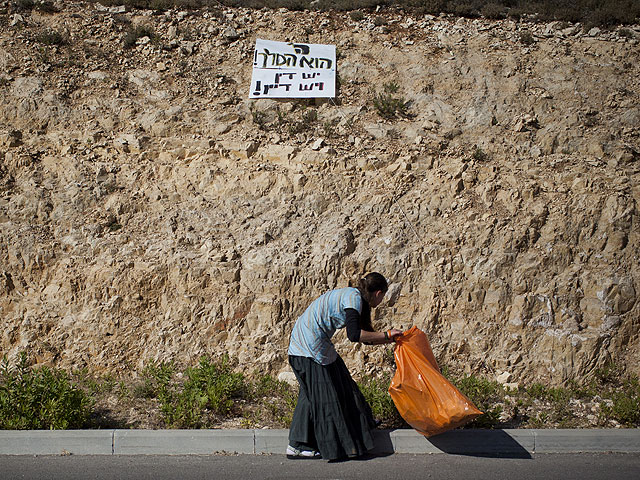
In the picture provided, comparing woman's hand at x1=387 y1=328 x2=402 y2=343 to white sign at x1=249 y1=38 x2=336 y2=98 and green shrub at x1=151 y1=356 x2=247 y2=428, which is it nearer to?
green shrub at x1=151 y1=356 x2=247 y2=428

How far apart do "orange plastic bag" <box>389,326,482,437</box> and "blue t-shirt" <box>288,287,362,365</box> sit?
0.57 meters

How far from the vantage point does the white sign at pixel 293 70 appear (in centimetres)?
934

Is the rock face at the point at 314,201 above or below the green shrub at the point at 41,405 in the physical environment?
above

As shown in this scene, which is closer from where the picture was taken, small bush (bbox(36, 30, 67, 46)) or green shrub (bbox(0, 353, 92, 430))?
green shrub (bbox(0, 353, 92, 430))

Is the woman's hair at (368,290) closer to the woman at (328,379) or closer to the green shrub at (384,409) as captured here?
the woman at (328,379)

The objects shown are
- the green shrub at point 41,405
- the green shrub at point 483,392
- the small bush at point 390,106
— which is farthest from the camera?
the small bush at point 390,106

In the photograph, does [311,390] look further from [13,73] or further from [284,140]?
[13,73]

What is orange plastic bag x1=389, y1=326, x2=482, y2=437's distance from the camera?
4266 mm

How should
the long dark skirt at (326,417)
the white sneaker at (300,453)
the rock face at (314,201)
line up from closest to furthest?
the long dark skirt at (326,417)
the white sneaker at (300,453)
the rock face at (314,201)

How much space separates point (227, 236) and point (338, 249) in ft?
4.69

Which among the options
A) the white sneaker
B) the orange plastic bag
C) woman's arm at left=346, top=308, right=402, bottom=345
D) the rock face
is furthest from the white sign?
the white sneaker

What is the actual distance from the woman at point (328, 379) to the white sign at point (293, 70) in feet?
18.9

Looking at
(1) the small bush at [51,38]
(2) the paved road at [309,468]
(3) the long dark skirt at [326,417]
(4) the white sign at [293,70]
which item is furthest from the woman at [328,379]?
(1) the small bush at [51,38]

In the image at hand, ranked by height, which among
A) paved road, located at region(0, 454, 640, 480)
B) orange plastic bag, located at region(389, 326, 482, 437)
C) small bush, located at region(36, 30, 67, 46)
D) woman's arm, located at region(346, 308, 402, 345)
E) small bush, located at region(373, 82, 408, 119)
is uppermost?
small bush, located at region(36, 30, 67, 46)
